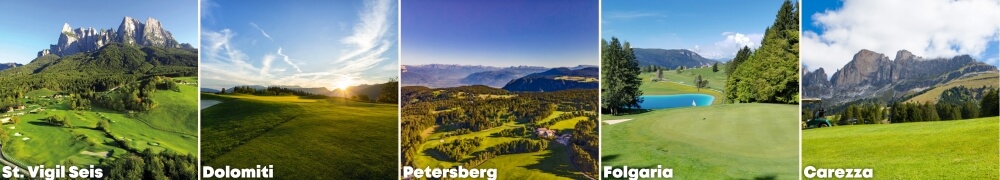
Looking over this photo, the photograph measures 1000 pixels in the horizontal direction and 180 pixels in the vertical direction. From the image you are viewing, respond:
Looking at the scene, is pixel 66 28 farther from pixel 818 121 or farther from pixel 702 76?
pixel 818 121

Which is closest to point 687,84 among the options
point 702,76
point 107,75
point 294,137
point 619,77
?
point 702,76

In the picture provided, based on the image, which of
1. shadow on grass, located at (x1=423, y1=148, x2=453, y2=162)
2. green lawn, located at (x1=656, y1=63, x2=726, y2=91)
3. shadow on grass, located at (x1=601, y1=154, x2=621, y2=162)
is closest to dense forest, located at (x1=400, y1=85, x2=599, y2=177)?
shadow on grass, located at (x1=423, y1=148, x2=453, y2=162)

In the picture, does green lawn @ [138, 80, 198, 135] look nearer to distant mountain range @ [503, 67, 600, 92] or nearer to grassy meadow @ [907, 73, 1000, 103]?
distant mountain range @ [503, 67, 600, 92]

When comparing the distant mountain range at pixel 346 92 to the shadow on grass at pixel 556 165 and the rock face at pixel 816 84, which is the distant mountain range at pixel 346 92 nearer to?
the shadow on grass at pixel 556 165

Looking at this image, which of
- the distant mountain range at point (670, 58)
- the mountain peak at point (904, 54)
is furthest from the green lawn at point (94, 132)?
the mountain peak at point (904, 54)

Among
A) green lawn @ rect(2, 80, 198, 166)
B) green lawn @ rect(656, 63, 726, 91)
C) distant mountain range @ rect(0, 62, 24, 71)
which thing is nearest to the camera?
green lawn @ rect(2, 80, 198, 166)

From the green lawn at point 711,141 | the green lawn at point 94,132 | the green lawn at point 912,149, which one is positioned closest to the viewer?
the green lawn at point 912,149

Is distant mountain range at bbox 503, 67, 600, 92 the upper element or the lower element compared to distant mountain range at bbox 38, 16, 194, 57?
lower

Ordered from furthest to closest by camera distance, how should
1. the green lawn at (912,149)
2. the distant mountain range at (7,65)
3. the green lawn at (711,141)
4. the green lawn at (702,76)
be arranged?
1. the green lawn at (702,76)
2. the distant mountain range at (7,65)
3. the green lawn at (711,141)
4. the green lawn at (912,149)

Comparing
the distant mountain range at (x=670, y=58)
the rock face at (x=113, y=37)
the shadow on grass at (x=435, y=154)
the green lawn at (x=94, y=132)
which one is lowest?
the shadow on grass at (x=435, y=154)
